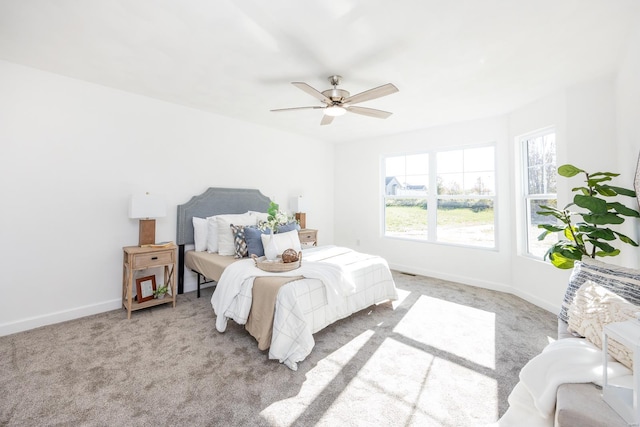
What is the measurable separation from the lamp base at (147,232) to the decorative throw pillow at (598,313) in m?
3.90

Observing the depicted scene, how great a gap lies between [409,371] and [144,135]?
3.92m

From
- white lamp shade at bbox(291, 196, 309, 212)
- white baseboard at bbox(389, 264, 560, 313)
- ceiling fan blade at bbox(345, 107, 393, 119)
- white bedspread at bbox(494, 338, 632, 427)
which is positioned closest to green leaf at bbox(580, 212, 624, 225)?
white bedspread at bbox(494, 338, 632, 427)

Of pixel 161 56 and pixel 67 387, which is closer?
pixel 67 387

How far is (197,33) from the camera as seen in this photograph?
2090 mm

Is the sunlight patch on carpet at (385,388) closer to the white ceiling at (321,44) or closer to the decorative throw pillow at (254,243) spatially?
the decorative throw pillow at (254,243)

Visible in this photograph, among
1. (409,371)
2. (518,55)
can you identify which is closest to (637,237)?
(518,55)

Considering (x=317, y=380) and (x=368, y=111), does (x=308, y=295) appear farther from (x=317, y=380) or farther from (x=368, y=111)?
(x=368, y=111)

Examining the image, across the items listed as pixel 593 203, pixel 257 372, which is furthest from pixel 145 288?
pixel 593 203

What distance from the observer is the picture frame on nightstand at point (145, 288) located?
10.1 ft

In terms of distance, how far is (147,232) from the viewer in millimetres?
3203

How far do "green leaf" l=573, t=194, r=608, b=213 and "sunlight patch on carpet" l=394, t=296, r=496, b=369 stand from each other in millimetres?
1371

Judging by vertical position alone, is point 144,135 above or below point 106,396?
above

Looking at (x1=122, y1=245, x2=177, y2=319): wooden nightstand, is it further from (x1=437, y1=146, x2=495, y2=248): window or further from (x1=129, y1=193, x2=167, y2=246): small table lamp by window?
(x1=437, y1=146, x2=495, y2=248): window

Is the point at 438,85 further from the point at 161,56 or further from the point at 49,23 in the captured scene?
the point at 49,23
